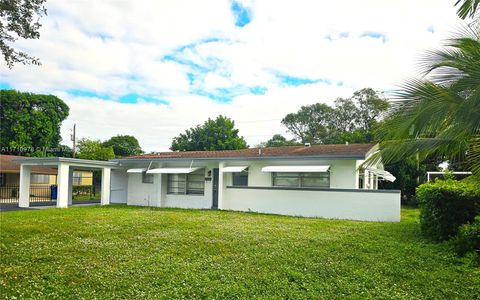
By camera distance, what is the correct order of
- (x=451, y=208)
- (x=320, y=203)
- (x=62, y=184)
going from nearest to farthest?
(x=451, y=208), (x=320, y=203), (x=62, y=184)

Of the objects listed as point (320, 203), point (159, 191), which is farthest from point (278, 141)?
point (320, 203)

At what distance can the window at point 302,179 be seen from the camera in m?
17.3

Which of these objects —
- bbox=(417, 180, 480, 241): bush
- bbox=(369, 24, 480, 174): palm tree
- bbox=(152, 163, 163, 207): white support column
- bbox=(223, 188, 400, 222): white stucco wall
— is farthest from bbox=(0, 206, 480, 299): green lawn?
bbox=(152, 163, 163, 207): white support column

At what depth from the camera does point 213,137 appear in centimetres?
4391

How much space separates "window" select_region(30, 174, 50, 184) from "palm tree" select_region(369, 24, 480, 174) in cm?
3178

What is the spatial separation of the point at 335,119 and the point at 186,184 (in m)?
29.5

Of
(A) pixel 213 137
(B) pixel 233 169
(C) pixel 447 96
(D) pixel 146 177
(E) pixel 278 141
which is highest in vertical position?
(E) pixel 278 141

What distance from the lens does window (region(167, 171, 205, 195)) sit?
2075cm

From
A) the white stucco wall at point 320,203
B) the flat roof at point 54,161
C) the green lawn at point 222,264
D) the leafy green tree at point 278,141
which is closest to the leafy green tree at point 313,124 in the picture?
the leafy green tree at point 278,141

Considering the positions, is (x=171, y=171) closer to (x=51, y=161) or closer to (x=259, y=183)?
(x=259, y=183)

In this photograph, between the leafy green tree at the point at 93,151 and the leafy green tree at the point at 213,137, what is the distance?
11.2 meters

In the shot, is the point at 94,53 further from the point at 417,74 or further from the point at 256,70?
the point at 417,74

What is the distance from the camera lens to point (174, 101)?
30.2 meters

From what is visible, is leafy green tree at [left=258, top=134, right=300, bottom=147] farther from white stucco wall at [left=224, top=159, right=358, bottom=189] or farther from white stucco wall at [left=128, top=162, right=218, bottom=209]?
white stucco wall at [left=224, top=159, right=358, bottom=189]
